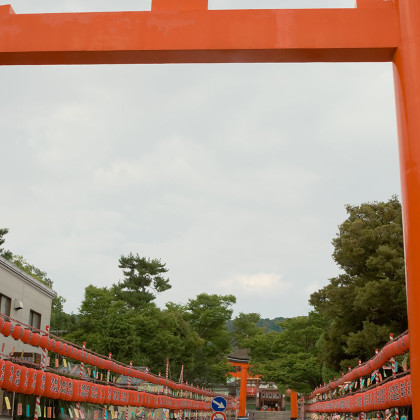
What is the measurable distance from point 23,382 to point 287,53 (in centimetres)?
781

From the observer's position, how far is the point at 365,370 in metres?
15.2

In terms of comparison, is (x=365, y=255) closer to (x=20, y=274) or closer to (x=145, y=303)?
(x=20, y=274)

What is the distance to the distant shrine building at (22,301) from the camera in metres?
19.9

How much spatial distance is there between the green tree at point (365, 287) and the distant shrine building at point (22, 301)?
12.5 m

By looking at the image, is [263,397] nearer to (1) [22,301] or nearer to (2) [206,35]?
(1) [22,301]

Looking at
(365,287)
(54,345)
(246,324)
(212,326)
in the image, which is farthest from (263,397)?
(54,345)

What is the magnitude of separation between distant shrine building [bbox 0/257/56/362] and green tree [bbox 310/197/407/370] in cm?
1254

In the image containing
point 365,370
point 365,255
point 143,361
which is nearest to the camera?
point 365,370

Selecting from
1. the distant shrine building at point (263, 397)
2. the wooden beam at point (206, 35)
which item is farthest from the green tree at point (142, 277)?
the wooden beam at point (206, 35)

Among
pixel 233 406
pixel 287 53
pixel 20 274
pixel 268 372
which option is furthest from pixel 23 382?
pixel 233 406

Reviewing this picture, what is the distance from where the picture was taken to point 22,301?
70.6 ft

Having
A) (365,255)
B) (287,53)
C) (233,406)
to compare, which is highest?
(365,255)

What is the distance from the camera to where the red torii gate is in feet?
19.0

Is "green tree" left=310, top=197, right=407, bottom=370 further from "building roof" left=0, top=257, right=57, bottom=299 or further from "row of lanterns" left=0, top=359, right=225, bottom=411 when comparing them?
"building roof" left=0, top=257, right=57, bottom=299
